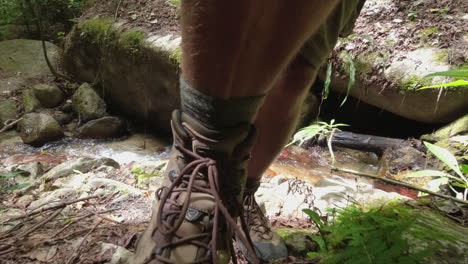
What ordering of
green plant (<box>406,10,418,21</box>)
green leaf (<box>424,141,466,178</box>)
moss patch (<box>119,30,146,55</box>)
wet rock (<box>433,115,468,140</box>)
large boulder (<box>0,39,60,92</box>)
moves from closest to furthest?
1. green leaf (<box>424,141,466,178</box>)
2. wet rock (<box>433,115,468,140</box>)
3. green plant (<box>406,10,418,21</box>)
4. moss patch (<box>119,30,146,55</box>)
5. large boulder (<box>0,39,60,92</box>)

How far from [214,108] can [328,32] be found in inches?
25.3

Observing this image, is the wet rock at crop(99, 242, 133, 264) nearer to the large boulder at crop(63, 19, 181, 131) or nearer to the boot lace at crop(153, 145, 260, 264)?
the boot lace at crop(153, 145, 260, 264)

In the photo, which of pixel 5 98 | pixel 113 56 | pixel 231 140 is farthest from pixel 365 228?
pixel 5 98

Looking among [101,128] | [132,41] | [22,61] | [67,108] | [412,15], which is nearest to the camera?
[412,15]

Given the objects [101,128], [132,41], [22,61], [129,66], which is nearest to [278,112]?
[132,41]

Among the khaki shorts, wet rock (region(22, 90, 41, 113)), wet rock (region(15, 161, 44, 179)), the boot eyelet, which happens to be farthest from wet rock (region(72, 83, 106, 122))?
the boot eyelet

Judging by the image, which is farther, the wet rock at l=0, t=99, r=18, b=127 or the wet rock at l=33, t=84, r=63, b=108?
the wet rock at l=33, t=84, r=63, b=108

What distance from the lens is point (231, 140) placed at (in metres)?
0.85

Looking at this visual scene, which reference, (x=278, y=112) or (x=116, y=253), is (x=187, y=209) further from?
(x=278, y=112)

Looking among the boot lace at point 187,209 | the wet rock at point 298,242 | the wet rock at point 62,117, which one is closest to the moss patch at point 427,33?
the wet rock at point 298,242

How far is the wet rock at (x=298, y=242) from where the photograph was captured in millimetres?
1135

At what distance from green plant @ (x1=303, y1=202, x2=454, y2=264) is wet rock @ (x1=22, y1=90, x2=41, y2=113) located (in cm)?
558

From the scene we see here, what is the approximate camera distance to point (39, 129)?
479 centimetres

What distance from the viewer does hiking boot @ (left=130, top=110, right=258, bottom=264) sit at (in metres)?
0.82
